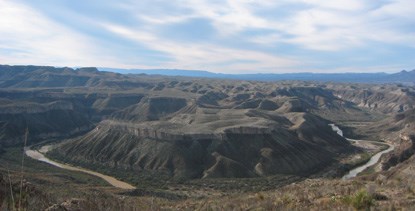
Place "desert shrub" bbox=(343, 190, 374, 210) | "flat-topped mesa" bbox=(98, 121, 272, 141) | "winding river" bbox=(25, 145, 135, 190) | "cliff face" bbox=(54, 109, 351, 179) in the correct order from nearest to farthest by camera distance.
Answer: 1. "desert shrub" bbox=(343, 190, 374, 210)
2. "winding river" bbox=(25, 145, 135, 190)
3. "cliff face" bbox=(54, 109, 351, 179)
4. "flat-topped mesa" bbox=(98, 121, 272, 141)

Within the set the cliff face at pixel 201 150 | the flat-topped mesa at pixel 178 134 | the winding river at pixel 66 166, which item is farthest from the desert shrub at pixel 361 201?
the flat-topped mesa at pixel 178 134

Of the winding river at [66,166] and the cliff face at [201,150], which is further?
the cliff face at [201,150]

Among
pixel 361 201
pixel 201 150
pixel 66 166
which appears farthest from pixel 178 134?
pixel 361 201

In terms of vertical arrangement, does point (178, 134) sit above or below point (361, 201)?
below

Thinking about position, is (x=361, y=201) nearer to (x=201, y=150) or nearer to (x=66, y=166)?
(x=201, y=150)

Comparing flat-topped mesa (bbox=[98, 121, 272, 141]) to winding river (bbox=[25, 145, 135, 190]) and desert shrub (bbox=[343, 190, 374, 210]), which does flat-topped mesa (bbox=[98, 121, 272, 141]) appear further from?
desert shrub (bbox=[343, 190, 374, 210])

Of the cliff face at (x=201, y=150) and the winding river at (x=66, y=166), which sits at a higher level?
the cliff face at (x=201, y=150)

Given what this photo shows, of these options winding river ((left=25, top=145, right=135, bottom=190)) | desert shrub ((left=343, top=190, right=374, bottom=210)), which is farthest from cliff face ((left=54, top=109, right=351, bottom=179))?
desert shrub ((left=343, top=190, right=374, bottom=210))

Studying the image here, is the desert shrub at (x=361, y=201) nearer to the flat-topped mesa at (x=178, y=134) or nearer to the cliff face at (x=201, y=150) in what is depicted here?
the cliff face at (x=201, y=150)

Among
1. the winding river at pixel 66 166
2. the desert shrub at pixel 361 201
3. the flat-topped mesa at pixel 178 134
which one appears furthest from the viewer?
the flat-topped mesa at pixel 178 134

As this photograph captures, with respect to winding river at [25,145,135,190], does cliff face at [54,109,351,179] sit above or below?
above

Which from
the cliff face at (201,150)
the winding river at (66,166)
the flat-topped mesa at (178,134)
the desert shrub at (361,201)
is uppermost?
the desert shrub at (361,201)

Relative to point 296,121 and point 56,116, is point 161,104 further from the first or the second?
point 296,121

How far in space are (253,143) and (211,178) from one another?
17655 mm
